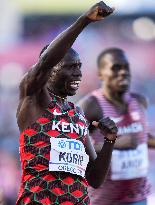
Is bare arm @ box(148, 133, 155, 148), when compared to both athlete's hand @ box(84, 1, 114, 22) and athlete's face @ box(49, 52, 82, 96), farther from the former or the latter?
athlete's hand @ box(84, 1, 114, 22)

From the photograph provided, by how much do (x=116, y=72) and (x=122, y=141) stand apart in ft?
2.62

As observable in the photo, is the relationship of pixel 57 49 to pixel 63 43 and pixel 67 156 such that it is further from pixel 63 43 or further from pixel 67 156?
pixel 67 156

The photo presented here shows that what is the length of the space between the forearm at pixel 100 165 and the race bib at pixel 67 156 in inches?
13.3

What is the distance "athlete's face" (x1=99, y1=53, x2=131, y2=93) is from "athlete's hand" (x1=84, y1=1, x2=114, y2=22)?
3.14 metres

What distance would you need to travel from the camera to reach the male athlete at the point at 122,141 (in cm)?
708

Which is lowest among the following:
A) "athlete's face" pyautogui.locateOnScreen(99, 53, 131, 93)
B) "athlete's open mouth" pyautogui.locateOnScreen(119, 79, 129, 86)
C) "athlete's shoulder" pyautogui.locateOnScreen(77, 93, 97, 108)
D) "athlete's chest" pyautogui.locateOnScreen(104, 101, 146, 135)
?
"athlete's chest" pyautogui.locateOnScreen(104, 101, 146, 135)

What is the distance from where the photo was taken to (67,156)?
498 centimetres

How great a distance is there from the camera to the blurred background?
16141mm

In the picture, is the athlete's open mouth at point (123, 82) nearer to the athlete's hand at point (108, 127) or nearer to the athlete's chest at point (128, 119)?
the athlete's chest at point (128, 119)

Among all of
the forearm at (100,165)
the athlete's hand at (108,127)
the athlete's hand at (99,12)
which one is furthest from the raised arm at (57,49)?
the forearm at (100,165)

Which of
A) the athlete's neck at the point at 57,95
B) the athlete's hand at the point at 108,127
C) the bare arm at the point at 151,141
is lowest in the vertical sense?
the athlete's hand at the point at 108,127

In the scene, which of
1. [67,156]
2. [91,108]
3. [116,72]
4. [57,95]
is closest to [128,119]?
[91,108]

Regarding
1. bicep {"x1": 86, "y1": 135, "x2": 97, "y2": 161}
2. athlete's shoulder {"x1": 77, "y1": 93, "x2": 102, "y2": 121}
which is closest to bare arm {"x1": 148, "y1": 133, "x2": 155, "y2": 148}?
athlete's shoulder {"x1": 77, "y1": 93, "x2": 102, "y2": 121}

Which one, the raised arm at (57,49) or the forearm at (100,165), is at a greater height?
the raised arm at (57,49)
